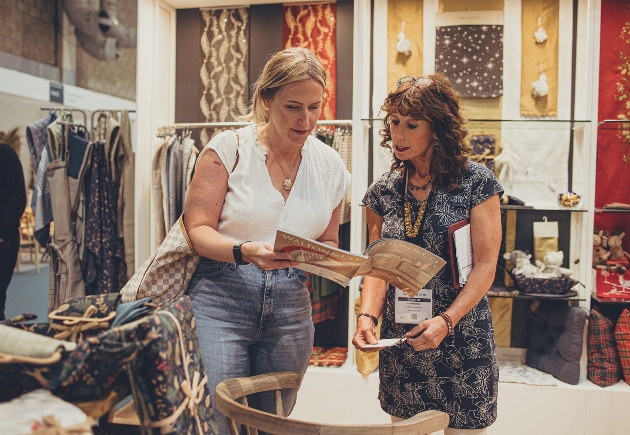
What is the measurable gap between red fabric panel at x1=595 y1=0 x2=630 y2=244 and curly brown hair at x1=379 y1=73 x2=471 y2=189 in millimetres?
2180

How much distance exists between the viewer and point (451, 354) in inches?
68.9

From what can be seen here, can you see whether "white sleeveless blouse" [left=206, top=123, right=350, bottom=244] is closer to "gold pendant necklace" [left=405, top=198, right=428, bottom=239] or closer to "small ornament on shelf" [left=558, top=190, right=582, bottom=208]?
"gold pendant necklace" [left=405, top=198, right=428, bottom=239]

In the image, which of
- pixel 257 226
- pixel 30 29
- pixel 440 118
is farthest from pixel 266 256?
pixel 30 29

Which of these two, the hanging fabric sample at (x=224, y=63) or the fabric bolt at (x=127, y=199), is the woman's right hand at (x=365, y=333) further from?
the hanging fabric sample at (x=224, y=63)

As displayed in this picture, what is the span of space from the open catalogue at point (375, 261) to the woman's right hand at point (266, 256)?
0.02 m

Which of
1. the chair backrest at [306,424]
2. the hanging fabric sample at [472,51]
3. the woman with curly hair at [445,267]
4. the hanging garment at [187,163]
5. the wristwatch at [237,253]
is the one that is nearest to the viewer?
the chair backrest at [306,424]

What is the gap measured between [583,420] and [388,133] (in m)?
2.19

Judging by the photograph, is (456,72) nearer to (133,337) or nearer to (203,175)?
(203,175)

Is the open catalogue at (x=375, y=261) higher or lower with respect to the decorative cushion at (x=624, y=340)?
higher

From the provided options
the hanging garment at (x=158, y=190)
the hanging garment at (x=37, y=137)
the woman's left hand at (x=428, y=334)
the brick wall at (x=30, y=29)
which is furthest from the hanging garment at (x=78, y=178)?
the woman's left hand at (x=428, y=334)

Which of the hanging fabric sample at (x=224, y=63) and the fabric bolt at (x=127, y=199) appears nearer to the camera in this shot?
the fabric bolt at (x=127, y=199)

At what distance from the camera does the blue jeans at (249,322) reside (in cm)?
157

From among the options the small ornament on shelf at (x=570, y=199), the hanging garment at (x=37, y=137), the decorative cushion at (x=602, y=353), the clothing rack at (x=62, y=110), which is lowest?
the decorative cushion at (x=602, y=353)

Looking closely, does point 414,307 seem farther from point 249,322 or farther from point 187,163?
point 187,163
